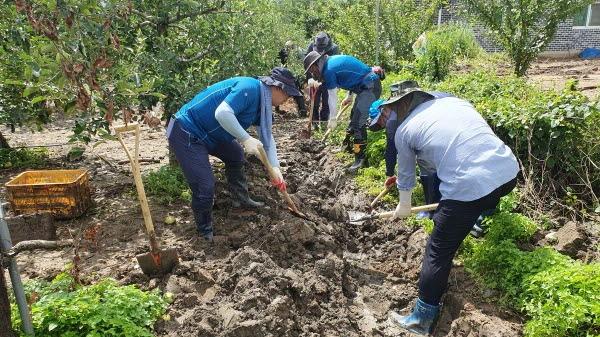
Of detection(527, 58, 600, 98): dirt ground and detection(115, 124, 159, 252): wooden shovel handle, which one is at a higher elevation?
detection(115, 124, 159, 252): wooden shovel handle

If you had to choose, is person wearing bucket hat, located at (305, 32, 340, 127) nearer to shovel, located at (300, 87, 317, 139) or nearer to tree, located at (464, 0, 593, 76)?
shovel, located at (300, 87, 317, 139)

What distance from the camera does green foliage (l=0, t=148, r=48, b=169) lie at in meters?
7.34

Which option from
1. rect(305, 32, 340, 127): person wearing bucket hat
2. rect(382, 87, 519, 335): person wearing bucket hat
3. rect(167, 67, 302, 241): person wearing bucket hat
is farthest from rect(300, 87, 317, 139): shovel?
rect(382, 87, 519, 335): person wearing bucket hat

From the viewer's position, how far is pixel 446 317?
3713mm

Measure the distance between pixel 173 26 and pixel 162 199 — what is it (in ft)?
7.40

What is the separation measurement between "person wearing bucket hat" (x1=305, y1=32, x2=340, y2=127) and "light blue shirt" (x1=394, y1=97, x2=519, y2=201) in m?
4.80

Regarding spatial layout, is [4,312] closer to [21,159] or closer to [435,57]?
[21,159]

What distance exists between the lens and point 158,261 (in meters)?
3.79

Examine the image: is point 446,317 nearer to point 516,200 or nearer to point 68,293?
point 516,200

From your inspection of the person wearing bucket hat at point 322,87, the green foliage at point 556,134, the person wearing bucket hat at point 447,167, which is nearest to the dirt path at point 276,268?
the person wearing bucket hat at point 447,167

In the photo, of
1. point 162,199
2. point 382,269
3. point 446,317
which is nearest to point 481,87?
point 382,269

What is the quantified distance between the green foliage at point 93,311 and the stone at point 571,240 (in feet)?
11.0

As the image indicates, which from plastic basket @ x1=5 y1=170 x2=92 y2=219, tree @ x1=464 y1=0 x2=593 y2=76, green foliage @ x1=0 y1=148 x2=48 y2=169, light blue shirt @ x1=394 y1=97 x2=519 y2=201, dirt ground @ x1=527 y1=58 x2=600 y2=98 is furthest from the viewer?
dirt ground @ x1=527 y1=58 x2=600 y2=98

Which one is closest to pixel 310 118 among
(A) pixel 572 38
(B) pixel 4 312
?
(B) pixel 4 312
